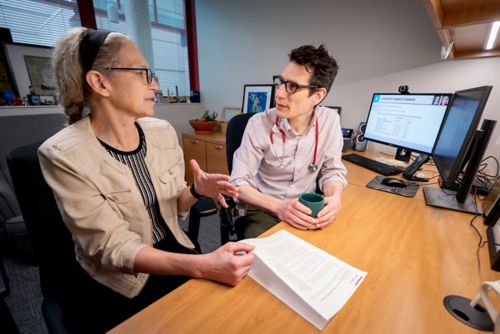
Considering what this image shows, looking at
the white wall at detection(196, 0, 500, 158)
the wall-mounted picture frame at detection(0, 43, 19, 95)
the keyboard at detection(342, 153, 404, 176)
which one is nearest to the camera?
the keyboard at detection(342, 153, 404, 176)

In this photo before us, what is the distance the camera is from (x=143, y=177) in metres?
0.95

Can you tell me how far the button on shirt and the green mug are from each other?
0.40 meters

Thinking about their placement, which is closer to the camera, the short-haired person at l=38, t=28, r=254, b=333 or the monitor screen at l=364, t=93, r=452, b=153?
the short-haired person at l=38, t=28, r=254, b=333

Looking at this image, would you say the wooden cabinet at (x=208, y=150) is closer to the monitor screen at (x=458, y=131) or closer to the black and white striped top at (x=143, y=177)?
the black and white striped top at (x=143, y=177)

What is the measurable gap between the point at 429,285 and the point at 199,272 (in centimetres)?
62

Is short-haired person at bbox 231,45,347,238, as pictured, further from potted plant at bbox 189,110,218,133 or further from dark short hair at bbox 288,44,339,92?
potted plant at bbox 189,110,218,133

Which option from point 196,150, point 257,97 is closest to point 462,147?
point 257,97

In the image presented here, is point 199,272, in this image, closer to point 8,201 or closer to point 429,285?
point 429,285

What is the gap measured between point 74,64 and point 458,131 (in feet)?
5.04

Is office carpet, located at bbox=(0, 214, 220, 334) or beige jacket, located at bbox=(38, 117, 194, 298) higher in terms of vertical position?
beige jacket, located at bbox=(38, 117, 194, 298)

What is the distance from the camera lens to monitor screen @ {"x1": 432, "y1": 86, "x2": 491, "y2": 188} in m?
0.85

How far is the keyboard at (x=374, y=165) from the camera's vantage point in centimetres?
151

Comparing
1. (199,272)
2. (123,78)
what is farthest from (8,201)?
(199,272)

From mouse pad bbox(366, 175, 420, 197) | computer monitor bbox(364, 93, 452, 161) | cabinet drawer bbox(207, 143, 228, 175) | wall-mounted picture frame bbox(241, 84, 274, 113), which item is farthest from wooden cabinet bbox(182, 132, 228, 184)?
mouse pad bbox(366, 175, 420, 197)
